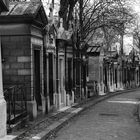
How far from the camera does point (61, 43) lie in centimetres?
1777

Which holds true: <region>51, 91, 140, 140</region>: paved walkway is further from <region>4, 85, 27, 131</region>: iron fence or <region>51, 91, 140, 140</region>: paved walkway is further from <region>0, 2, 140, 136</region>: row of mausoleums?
<region>0, 2, 140, 136</region>: row of mausoleums

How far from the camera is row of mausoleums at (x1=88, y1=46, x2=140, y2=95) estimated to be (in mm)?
31062

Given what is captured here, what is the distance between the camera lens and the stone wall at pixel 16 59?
12.7m

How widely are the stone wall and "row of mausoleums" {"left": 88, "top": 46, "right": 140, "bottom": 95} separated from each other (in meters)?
15.9

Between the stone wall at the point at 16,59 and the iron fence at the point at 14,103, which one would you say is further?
the stone wall at the point at 16,59

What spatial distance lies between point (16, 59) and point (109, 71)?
24.1m

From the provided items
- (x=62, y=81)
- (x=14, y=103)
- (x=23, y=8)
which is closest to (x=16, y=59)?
(x=23, y=8)

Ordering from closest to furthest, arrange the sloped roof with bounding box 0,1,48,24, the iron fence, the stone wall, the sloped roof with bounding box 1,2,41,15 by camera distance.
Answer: the iron fence, the sloped roof with bounding box 0,1,48,24, the sloped roof with bounding box 1,2,41,15, the stone wall

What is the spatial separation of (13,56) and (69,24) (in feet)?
31.2

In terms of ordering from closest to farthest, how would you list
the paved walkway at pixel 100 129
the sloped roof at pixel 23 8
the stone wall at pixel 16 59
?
the paved walkway at pixel 100 129, the sloped roof at pixel 23 8, the stone wall at pixel 16 59

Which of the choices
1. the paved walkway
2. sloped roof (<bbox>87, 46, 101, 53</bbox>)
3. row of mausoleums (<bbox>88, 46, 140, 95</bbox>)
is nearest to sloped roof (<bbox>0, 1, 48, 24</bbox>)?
the paved walkway

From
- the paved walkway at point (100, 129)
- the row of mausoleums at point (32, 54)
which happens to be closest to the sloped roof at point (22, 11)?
the row of mausoleums at point (32, 54)

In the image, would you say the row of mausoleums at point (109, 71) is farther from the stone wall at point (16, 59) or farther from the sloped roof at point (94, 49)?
the stone wall at point (16, 59)

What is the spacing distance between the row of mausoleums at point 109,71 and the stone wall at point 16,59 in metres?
15.9
